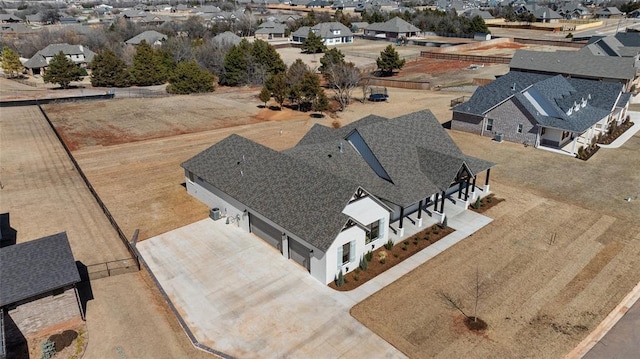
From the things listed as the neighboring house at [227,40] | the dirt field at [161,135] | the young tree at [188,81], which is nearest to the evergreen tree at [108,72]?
the young tree at [188,81]

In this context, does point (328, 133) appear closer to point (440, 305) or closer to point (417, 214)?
point (417, 214)

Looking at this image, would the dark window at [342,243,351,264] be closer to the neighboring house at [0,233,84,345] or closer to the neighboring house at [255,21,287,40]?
the neighboring house at [0,233,84,345]

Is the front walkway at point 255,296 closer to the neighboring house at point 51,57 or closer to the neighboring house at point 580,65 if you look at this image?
the neighboring house at point 580,65

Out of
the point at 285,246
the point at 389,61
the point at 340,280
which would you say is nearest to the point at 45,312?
the point at 285,246

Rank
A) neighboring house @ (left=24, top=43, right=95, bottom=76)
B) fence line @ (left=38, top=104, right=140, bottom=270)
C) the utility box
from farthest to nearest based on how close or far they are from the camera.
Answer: neighboring house @ (left=24, top=43, right=95, bottom=76), the utility box, fence line @ (left=38, top=104, right=140, bottom=270)

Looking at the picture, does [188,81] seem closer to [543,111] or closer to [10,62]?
[10,62]

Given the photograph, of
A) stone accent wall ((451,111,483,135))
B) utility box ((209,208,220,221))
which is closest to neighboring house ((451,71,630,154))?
stone accent wall ((451,111,483,135))
